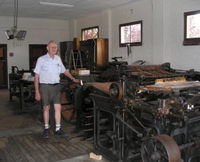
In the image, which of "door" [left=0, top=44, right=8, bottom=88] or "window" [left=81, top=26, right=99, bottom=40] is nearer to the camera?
"window" [left=81, top=26, right=99, bottom=40]

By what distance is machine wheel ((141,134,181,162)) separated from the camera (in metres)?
2.14

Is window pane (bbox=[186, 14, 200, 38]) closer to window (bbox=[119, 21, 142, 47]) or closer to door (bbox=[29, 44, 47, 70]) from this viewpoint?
window (bbox=[119, 21, 142, 47])

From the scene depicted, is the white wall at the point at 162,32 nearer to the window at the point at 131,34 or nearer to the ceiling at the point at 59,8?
the window at the point at 131,34

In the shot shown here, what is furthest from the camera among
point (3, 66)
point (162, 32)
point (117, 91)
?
point (3, 66)

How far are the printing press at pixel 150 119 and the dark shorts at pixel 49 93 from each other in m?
0.96

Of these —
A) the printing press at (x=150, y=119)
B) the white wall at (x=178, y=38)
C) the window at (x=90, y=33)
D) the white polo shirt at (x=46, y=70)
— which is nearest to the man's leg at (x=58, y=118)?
the white polo shirt at (x=46, y=70)

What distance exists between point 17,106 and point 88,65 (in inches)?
112

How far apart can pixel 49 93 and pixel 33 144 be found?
803 mm

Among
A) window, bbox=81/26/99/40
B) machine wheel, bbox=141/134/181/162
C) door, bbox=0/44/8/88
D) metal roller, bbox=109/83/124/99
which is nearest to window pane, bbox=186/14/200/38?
metal roller, bbox=109/83/124/99

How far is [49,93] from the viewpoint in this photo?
Answer: 4.20 metres

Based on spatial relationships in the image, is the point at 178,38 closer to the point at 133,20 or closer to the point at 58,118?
the point at 133,20

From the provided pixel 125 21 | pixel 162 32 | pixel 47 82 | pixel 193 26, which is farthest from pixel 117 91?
pixel 125 21

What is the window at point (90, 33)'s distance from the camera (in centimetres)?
954

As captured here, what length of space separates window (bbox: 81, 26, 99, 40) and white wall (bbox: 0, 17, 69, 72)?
1.49 metres
